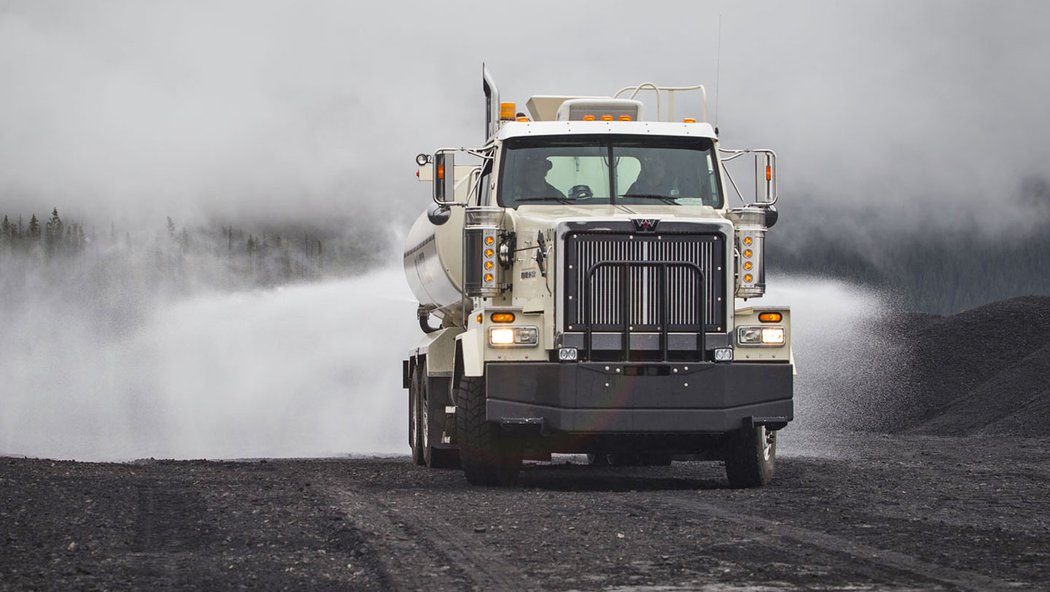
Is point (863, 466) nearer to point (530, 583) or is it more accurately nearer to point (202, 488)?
point (202, 488)

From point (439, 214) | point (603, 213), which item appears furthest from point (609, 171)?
point (439, 214)

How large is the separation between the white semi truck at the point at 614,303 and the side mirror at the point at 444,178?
0.07 feet

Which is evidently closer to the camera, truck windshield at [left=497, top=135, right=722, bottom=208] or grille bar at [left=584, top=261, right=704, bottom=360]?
grille bar at [left=584, top=261, right=704, bottom=360]

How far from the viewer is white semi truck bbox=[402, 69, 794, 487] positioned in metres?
16.2

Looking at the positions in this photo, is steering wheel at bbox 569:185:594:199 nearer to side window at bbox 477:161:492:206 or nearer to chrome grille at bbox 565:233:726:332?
side window at bbox 477:161:492:206

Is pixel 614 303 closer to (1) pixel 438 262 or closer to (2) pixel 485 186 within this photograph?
(2) pixel 485 186

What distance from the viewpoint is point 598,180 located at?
58.0 ft

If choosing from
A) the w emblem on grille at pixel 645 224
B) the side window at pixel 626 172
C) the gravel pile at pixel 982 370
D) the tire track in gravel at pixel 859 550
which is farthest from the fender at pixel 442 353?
the gravel pile at pixel 982 370

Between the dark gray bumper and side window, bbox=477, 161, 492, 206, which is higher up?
side window, bbox=477, 161, 492, 206

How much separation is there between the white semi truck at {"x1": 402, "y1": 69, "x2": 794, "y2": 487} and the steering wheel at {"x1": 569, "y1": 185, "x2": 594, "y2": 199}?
0.09 ft

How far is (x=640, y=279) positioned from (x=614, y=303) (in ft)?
1.25

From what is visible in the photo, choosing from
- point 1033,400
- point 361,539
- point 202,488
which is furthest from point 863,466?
point 1033,400

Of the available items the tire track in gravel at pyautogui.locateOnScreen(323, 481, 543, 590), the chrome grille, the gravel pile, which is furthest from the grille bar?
the gravel pile

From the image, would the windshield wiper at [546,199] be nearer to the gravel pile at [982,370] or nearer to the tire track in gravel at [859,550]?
the tire track in gravel at [859,550]
